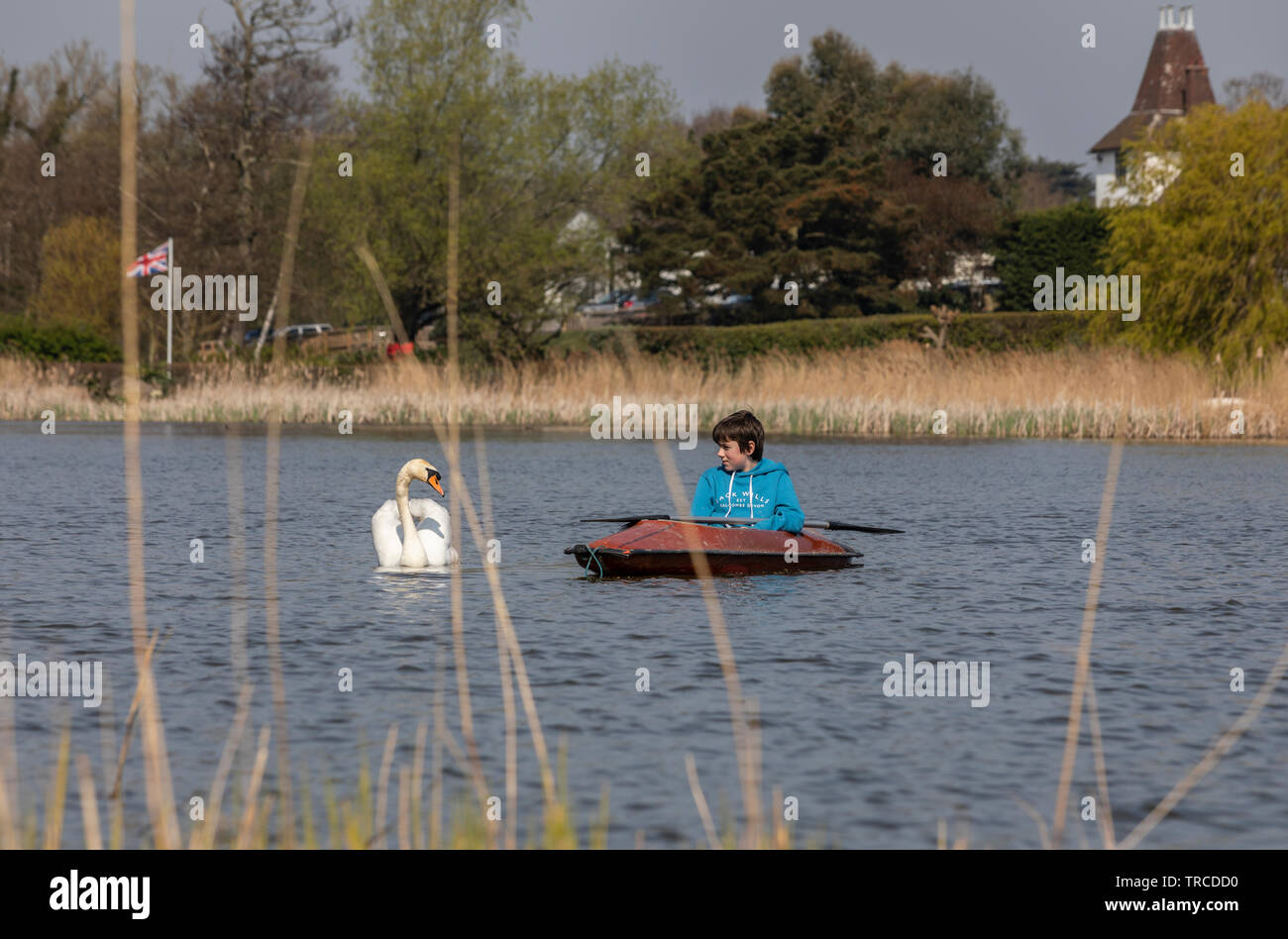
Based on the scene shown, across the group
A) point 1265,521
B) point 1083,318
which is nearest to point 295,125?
point 1083,318

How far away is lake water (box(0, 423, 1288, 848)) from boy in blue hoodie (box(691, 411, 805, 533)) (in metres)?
0.51

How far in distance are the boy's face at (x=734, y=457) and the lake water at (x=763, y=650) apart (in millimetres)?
876

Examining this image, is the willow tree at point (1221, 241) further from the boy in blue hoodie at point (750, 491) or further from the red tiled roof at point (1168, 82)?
the red tiled roof at point (1168, 82)

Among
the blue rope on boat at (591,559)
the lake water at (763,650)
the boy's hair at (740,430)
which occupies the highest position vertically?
the boy's hair at (740,430)

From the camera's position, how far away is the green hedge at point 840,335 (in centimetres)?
4991

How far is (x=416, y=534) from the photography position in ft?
44.4

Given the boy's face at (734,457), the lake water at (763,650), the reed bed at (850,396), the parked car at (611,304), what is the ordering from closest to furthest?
the lake water at (763,650), the boy's face at (734,457), the reed bed at (850,396), the parked car at (611,304)

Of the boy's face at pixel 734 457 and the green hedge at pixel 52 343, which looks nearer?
the boy's face at pixel 734 457

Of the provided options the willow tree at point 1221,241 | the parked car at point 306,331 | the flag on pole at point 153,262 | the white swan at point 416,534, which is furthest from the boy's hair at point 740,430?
the parked car at point 306,331

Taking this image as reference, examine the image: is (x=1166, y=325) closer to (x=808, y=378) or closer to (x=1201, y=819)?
(x=808, y=378)

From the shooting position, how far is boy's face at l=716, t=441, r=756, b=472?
13281 mm

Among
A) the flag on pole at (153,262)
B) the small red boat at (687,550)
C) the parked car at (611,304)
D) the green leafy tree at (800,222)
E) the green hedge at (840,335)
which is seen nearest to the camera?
the small red boat at (687,550)

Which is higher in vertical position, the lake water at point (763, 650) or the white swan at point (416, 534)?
the white swan at point (416, 534)

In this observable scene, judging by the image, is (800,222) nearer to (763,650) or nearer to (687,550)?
(687,550)
